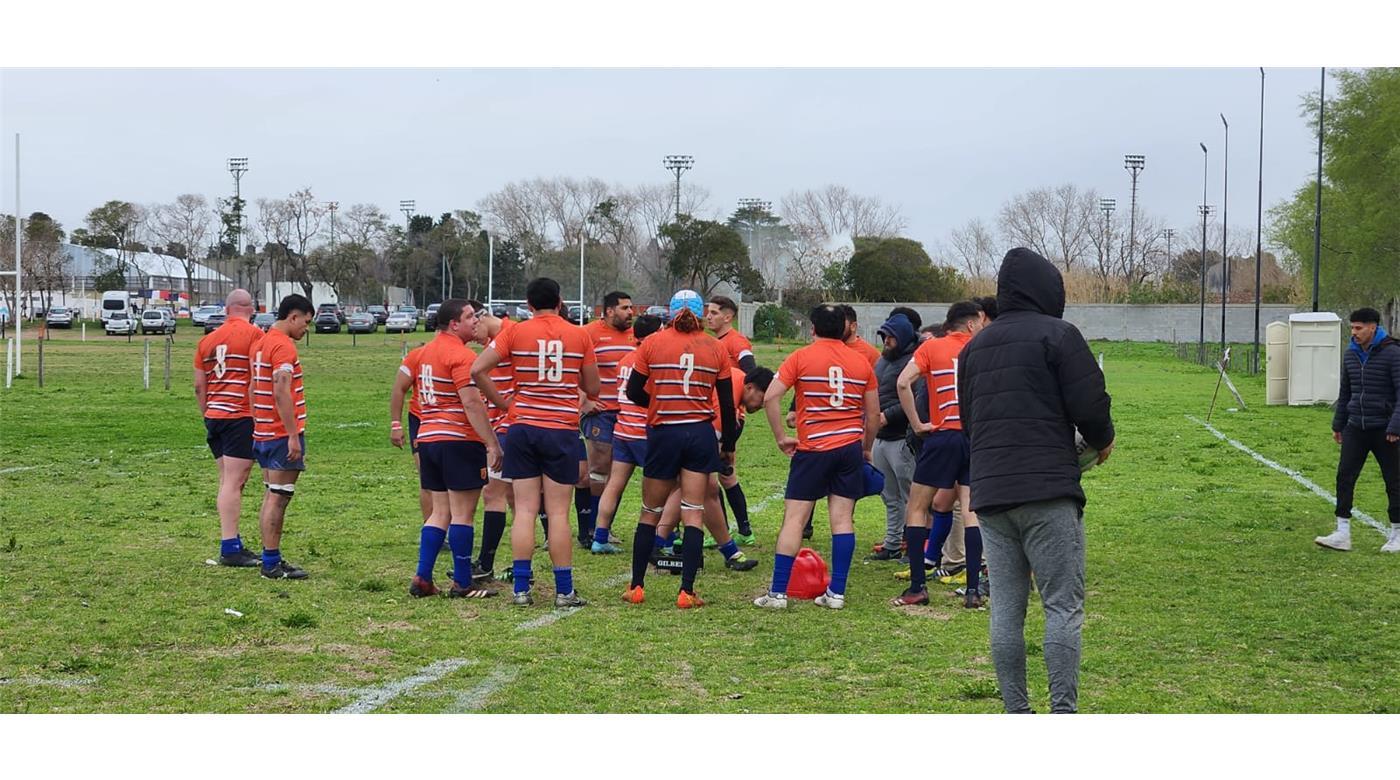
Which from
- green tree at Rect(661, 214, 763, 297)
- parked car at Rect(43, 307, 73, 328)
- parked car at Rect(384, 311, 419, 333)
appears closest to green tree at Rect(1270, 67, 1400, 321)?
green tree at Rect(661, 214, 763, 297)

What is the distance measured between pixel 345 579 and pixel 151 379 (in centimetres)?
2600

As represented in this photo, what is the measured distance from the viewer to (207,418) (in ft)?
30.9

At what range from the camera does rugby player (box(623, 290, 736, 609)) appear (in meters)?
8.23

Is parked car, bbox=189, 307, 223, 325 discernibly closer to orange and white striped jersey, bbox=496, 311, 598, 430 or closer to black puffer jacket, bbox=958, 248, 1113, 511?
orange and white striped jersey, bbox=496, 311, 598, 430

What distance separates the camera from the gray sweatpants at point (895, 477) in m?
10.3

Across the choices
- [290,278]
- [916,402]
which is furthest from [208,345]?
[290,278]

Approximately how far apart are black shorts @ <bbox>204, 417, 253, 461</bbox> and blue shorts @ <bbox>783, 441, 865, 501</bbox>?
3.86 m

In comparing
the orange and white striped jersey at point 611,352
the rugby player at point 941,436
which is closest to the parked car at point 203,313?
the orange and white striped jersey at point 611,352

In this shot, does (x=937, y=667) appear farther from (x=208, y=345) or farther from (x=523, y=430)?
(x=208, y=345)

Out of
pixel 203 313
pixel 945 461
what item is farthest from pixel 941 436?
pixel 203 313

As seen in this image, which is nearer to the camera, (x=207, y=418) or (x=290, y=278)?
(x=207, y=418)

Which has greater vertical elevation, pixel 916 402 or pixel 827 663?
pixel 916 402

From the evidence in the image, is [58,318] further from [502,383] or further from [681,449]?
[681,449]

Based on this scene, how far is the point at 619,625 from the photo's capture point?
25.3 feet
